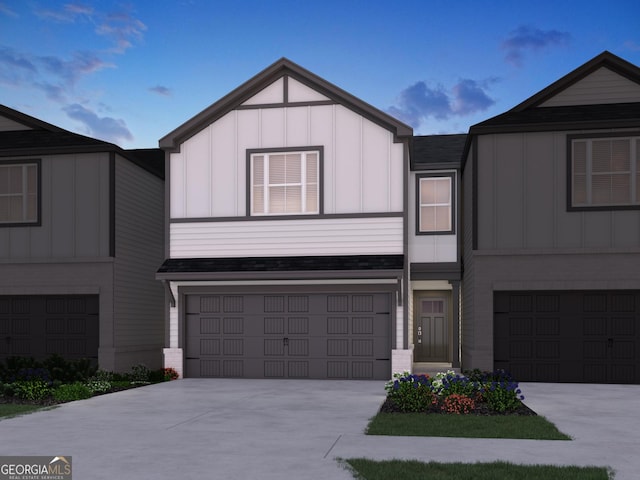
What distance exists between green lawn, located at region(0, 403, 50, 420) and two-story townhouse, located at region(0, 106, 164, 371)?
6.03m

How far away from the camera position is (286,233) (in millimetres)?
19812

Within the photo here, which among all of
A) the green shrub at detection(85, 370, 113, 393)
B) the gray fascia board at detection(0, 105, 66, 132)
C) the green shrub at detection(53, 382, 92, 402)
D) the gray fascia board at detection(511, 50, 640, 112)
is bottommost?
the green shrub at detection(85, 370, 113, 393)

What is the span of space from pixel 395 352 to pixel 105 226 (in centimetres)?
862

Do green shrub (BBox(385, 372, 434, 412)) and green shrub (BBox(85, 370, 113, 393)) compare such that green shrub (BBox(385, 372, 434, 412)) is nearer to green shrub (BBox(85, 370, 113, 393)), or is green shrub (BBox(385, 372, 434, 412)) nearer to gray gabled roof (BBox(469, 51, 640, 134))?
green shrub (BBox(85, 370, 113, 393))

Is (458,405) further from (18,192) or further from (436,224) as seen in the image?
(18,192)

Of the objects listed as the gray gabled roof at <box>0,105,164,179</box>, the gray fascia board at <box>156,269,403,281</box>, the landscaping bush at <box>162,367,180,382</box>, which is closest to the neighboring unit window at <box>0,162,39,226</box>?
the gray gabled roof at <box>0,105,164,179</box>

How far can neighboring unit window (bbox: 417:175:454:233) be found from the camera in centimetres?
2264

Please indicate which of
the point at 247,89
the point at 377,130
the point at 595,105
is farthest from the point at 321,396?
the point at 595,105

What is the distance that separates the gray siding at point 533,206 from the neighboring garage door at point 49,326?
10.9m

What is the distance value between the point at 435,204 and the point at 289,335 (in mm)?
6345

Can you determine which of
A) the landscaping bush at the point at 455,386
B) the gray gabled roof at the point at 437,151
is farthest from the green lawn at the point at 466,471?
the gray gabled roof at the point at 437,151

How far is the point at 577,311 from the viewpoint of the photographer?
18500 mm

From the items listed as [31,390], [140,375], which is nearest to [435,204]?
[140,375]

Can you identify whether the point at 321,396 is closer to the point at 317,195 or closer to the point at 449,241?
the point at 317,195
